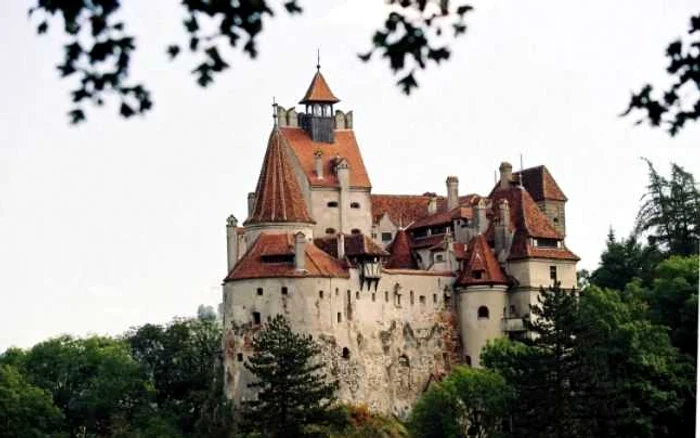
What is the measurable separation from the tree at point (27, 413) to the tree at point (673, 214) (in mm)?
18566

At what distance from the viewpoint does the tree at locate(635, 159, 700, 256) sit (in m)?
55.7

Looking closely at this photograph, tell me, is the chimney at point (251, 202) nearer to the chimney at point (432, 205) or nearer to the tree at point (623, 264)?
the chimney at point (432, 205)

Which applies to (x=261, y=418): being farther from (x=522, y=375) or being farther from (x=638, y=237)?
(x=638, y=237)

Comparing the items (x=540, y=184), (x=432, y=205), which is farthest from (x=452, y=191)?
(x=540, y=184)

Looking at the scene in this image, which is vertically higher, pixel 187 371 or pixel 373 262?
pixel 373 262

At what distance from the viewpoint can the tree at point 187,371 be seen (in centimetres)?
4938

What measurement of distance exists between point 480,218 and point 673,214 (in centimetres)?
661

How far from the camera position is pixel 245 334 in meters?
48.8

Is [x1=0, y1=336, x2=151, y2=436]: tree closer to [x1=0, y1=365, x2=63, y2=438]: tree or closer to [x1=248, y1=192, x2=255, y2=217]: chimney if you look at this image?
[x1=0, y1=365, x2=63, y2=438]: tree

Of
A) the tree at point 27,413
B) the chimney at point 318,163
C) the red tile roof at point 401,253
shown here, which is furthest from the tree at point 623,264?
the tree at point 27,413

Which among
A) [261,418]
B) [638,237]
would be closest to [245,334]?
[261,418]

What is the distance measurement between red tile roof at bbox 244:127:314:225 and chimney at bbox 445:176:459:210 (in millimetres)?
5438

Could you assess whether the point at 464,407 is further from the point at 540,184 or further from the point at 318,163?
the point at 540,184

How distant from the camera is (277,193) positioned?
167 feet
